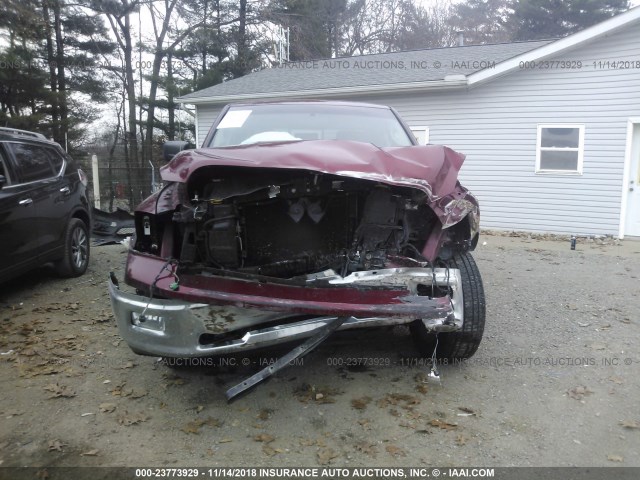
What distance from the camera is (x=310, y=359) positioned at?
3.89 meters

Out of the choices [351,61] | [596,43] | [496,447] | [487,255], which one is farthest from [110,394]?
[351,61]

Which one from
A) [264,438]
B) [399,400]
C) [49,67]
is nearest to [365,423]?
[399,400]

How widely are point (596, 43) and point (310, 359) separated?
910 cm

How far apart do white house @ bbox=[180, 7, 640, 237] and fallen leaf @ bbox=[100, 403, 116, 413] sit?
921cm

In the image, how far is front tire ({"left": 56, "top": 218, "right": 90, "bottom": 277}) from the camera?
19.5 ft

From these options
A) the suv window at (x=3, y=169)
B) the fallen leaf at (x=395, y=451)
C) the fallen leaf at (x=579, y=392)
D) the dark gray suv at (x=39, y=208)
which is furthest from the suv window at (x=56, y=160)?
the fallen leaf at (x=579, y=392)

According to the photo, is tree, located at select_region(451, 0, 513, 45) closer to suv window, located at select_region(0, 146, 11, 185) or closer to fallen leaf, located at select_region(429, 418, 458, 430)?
suv window, located at select_region(0, 146, 11, 185)

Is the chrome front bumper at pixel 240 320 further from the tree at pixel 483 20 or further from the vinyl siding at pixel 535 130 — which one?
the tree at pixel 483 20

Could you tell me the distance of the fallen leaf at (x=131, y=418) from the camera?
9.95 ft

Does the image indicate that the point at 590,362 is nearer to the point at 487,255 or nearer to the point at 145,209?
the point at 145,209

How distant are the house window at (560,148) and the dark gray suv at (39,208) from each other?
8406 millimetres

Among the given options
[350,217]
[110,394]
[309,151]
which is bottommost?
[110,394]

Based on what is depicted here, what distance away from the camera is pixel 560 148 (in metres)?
10.0

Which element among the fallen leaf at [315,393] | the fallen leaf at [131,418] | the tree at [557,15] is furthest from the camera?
the tree at [557,15]
